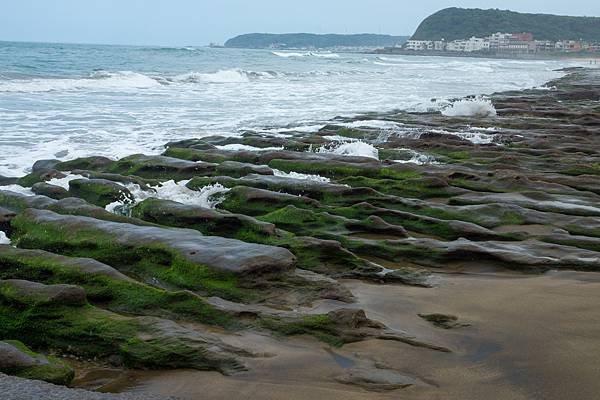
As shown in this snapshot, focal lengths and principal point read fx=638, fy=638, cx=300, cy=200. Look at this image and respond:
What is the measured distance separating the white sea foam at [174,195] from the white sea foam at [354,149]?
399cm

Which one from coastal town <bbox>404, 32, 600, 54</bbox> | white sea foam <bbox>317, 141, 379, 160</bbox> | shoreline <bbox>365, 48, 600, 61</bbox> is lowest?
white sea foam <bbox>317, 141, 379, 160</bbox>

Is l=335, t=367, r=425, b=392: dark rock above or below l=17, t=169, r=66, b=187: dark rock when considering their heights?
below

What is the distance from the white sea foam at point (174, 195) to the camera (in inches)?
338

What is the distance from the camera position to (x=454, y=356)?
4348mm

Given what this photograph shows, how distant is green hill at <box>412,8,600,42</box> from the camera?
150 meters

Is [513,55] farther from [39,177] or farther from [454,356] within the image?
[454,356]

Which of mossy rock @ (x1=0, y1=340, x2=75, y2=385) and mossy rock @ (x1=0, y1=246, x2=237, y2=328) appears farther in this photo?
mossy rock @ (x1=0, y1=246, x2=237, y2=328)

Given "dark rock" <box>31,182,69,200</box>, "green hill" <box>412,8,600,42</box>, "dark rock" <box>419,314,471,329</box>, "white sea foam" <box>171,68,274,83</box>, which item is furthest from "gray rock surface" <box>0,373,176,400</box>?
"green hill" <box>412,8,600,42</box>

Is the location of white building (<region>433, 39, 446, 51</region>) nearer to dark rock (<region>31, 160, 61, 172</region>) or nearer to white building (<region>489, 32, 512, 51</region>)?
white building (<region>489, 32, 512, 51</region>)

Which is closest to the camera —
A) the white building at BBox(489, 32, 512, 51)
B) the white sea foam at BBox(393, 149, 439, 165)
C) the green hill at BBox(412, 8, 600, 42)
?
the white sea foam at BBox(393, 149, 439, 165)

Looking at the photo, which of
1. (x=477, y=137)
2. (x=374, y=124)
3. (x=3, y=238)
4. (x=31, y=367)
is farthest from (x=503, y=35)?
(x=31, y=367)

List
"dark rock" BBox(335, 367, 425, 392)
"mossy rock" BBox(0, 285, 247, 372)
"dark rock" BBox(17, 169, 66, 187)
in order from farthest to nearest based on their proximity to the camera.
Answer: "dark rock" BBox(17, 169, 66, 187)
"mossy rock" BBox(0, 285, 247, 372)
"dark rock" BBox(335, 367, 425, 392)

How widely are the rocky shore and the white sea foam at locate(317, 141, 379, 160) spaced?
0.25ft

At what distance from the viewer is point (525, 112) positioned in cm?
1958
